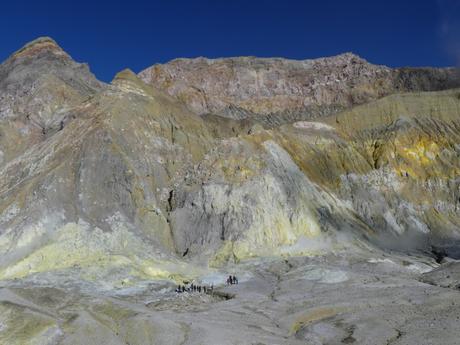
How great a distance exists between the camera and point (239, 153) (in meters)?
105

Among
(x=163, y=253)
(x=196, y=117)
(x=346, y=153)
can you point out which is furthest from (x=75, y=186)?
(x=346, y=153)

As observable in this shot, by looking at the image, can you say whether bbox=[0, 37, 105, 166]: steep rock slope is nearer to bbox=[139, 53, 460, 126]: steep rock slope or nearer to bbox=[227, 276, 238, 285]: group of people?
bbox=[139, 53, 460, 126]: steep rock slope

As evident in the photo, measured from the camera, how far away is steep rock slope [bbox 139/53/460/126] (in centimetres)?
15875

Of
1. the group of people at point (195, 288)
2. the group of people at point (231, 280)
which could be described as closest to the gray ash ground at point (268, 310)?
the group of people at point (231, 280)

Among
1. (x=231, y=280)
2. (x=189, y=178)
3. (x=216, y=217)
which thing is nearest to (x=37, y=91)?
A: (x=189, y=178)

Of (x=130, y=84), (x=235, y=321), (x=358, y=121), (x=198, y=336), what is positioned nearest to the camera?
(x=198, y=336)

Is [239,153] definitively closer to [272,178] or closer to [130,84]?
[272,178]

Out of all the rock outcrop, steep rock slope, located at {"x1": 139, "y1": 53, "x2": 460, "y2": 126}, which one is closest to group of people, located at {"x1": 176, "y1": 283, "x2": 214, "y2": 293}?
the rock outcrop

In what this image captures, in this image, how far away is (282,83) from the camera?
16775 cm

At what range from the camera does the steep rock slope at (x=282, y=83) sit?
521 ft

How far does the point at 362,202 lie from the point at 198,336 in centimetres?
6904

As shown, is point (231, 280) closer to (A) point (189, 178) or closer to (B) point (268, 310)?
(B) point (268, 310)

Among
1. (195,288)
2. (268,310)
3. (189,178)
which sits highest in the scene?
(189,178)

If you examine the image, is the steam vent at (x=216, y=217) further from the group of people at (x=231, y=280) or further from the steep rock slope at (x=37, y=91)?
the group of people at (x=231, y=280)
